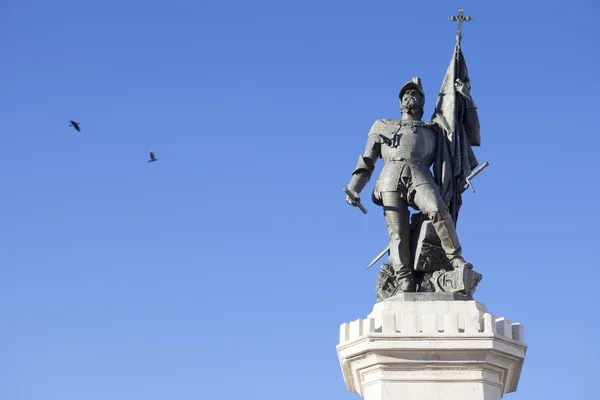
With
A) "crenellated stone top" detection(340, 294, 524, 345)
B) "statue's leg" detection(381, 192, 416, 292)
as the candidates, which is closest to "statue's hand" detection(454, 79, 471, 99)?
"statue's leg" detection(381, 192, 416, 292)

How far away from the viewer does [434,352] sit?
15.4 metres

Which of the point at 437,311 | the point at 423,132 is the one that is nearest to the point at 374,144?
the point at 423,132

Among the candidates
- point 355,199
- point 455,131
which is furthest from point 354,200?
point 455,131

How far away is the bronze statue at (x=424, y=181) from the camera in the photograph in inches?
647

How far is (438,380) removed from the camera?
1541cm

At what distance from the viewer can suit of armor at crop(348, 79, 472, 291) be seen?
53.9 ft

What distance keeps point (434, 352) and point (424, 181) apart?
2.72m

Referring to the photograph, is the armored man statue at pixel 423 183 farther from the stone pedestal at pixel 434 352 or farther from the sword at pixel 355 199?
the stone pedestal at pixel 434 352

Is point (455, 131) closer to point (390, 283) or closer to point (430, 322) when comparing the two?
point (390, 283)

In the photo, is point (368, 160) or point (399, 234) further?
point (368, 160)

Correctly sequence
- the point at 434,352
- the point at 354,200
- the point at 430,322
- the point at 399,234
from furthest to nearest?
the point at 354,200
the point at 399,234
the point at 430,322
the point at 434,352

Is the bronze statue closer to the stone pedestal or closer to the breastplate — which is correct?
the breastplate

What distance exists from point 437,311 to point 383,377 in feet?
3.96

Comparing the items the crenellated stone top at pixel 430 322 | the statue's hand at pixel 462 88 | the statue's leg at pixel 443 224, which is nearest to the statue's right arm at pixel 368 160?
the statue's leg at pixel 443 224
